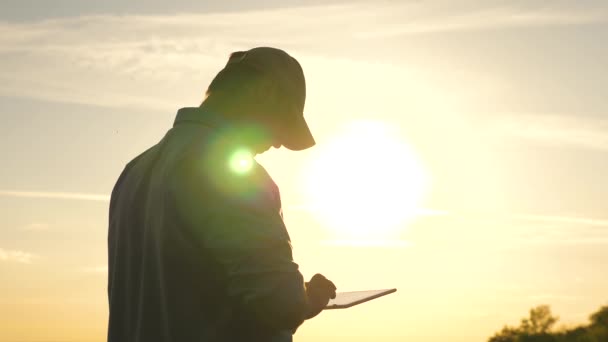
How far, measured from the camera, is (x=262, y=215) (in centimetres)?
358

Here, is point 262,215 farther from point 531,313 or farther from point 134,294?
point 531,313

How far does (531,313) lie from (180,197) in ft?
22.4

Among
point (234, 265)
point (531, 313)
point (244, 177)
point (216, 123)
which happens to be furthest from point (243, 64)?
point (531, 313)

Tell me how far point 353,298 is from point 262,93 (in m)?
1.11

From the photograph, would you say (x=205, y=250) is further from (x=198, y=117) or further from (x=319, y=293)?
(x=198, y=117)

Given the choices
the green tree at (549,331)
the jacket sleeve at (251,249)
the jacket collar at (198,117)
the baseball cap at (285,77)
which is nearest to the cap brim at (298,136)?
the baseball cap at (285,77)

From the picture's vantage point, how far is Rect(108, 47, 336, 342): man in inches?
140

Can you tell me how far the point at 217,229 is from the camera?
3566mm

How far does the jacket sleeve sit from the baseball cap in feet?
2.09

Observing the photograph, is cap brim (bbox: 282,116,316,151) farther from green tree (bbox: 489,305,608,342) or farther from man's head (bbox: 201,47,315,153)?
green tree (bbox: 489,305,608,342)

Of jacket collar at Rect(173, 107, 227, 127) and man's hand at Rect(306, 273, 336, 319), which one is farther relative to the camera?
jacket collar at Rect(173, 107, 227, 127)

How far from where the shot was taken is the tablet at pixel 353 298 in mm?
4133

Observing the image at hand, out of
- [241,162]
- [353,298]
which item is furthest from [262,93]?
[353,298]

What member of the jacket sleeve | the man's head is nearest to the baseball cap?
the man's head
